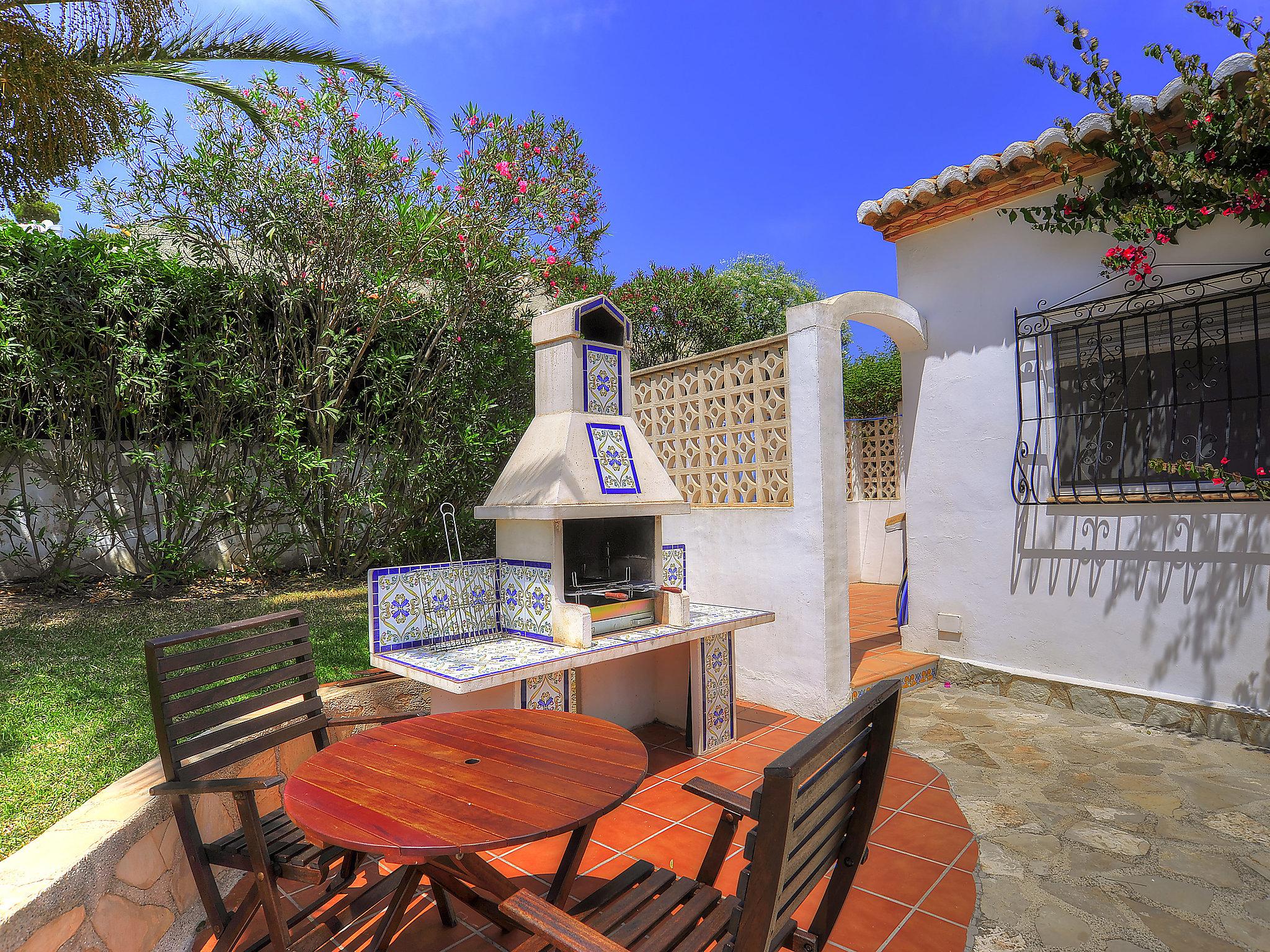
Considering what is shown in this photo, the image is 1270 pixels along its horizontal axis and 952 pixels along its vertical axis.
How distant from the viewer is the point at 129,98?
17.4 ft

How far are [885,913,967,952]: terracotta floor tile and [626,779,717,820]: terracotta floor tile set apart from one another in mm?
1067

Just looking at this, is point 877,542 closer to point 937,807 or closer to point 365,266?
point 937,807

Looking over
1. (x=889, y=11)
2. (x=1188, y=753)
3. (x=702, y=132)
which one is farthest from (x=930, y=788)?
(x=702, y=132)

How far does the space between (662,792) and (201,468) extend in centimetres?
492

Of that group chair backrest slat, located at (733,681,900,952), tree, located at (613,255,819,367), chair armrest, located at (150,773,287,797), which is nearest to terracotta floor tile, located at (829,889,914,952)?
chair backrest slat, located at (733,681,900,952)

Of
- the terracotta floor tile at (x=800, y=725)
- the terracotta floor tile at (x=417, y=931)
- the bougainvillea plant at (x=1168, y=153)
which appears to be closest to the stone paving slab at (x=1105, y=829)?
the terracotta floor tile at (x=800, y=725)

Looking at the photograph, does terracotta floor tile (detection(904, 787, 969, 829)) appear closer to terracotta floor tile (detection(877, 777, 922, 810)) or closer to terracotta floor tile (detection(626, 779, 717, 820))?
terracotta floor tile (detection(877, 777, 922, 810))

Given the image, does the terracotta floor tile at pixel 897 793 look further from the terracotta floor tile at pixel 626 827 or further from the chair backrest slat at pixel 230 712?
the chair backrest slat at pixel 230 712

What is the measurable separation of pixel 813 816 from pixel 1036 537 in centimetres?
421

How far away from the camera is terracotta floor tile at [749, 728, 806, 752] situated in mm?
4121

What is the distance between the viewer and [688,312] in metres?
12.0

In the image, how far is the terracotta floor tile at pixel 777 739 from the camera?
4.12 m

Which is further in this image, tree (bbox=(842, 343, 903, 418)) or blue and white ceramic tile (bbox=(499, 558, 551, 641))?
tree (bbox=(842, 343, 903, 418))

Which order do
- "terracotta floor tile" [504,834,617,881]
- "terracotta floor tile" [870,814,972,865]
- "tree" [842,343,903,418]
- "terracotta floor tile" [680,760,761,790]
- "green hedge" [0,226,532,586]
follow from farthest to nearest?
"tree" [842,343,903,418] < "green hedge" [0,226,532,586] < "terracotta floor tile" [680,760,761,790] < "terracotta floor tile" [870,814,972,865] < "terracotta floor tile" [504,834,617,881]
